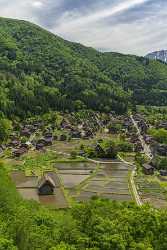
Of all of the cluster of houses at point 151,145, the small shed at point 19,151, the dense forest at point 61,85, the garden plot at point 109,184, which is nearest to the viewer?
the garden plot at point 109,184

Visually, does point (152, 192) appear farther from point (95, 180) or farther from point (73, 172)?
point (73, 172)

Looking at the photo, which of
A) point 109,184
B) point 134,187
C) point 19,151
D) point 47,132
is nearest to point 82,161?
point 19,151

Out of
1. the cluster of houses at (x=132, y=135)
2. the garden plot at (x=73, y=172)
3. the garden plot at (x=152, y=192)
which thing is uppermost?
the garden plot at (x=152, y=192)

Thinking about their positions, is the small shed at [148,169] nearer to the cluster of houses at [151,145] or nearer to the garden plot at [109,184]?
the cluster of houses at [151,145]

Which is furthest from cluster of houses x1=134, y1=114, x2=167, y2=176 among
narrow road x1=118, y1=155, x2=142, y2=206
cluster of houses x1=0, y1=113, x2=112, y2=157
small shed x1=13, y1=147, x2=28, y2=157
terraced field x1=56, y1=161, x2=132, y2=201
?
small shed x1=13, y1=147, x2=28, y2=157

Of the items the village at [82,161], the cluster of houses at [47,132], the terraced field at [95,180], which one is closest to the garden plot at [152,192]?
the village at [82,161]

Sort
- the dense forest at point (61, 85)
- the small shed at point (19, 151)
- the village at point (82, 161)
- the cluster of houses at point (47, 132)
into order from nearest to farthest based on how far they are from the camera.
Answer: the village at point (82, 161)
the small shed at point (19, 151)
the cluster of houses at point (47, 132)
the dense forest at point (61, 85)
